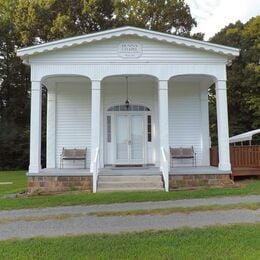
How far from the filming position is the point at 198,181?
41.6 ft

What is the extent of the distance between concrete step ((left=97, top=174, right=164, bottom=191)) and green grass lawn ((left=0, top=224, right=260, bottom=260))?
549 cm

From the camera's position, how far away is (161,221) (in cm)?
745

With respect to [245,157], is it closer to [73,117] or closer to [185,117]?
[185,117]

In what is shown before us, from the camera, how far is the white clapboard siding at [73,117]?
15.8m

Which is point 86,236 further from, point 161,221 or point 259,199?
point 259,199

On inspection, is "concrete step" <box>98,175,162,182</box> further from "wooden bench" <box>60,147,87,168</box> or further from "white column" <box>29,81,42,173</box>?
"wooden bench" <box>60,147,87,168</box>

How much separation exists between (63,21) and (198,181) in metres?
20.0

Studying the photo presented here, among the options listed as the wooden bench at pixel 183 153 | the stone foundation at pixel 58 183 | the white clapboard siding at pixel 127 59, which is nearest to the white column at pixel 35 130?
the stone foundation at pixel 58 183

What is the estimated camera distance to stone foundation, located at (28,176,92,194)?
1251 cm

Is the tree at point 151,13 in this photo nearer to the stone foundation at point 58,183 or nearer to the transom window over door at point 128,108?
the transom window over door at point 128,108

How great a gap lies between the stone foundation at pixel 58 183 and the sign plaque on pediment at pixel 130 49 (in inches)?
169

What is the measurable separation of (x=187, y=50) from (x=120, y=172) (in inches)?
184

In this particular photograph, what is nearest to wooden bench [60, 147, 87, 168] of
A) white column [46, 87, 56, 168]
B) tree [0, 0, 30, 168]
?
white column [46, 87, 56, 168]

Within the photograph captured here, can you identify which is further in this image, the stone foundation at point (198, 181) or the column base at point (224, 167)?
the column base at point (224, 167)
